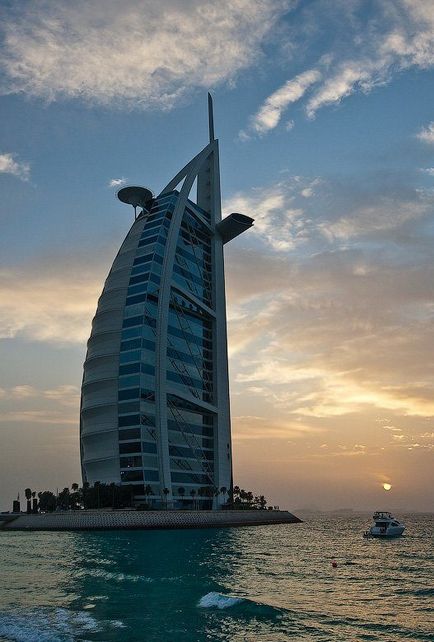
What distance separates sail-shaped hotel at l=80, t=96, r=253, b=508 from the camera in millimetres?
121500

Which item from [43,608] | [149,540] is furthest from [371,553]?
[43,608]

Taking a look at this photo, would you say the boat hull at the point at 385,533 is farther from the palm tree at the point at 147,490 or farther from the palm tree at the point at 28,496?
the palm tree at the point at 28,496

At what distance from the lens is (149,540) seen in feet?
258

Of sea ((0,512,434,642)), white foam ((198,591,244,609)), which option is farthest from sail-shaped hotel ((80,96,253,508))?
white foam ((198,591,244,609))

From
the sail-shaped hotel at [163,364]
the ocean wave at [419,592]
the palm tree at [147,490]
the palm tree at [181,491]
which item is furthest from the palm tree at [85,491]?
the ocean wave at [419,592]

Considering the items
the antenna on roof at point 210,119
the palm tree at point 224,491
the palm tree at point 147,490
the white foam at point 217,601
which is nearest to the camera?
the white foam at point 217,601

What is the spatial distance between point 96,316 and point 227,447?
1700 inches

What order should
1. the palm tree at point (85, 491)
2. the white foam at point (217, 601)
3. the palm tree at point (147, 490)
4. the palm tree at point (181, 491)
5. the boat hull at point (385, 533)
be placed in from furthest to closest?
the palm tree at point (181, 491), the palm tree at point (85, 491), the palm tree at point (147, 490), the boat hull at point (385, 533), the white foam at point (217, 601)

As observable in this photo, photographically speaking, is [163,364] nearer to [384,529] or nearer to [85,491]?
[85,491]

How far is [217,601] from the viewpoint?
3356cm

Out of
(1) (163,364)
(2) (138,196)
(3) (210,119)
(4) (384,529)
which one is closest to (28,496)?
(1) (163,364)

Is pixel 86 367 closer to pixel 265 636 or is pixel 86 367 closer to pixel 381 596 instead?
pixel 381 596

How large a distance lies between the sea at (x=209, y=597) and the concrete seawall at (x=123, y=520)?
38583mm

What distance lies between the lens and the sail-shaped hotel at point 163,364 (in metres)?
122
